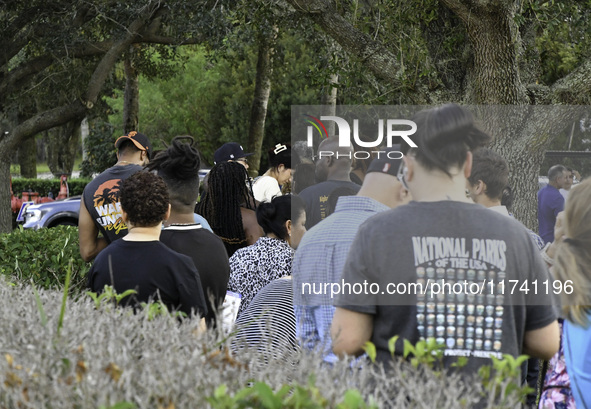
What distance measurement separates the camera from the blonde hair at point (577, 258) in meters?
3.05

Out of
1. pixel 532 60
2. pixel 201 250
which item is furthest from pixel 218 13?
pixel 201 250

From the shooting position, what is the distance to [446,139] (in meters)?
2.95

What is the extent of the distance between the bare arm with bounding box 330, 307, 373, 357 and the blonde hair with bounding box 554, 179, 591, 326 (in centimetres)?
79

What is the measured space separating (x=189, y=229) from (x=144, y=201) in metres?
0.79

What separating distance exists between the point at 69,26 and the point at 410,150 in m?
13.6

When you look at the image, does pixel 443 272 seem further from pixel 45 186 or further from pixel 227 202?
pixel 45 186

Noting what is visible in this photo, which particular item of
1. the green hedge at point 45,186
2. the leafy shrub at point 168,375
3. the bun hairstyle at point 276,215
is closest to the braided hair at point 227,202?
the bun hairstyle at point 276,215

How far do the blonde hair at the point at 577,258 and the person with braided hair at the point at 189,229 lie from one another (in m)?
2.00

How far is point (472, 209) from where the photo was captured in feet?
9.42

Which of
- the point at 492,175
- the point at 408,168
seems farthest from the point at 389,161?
the point at 492,175

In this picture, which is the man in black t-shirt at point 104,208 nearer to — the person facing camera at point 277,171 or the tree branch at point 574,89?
the person facing camera at point 277,171

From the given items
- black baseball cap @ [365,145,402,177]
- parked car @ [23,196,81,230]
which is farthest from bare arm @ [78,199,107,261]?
parked car @ [23,196,81,230]

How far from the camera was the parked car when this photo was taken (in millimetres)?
17812

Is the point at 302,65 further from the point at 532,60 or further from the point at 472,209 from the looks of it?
the point at 472,209
